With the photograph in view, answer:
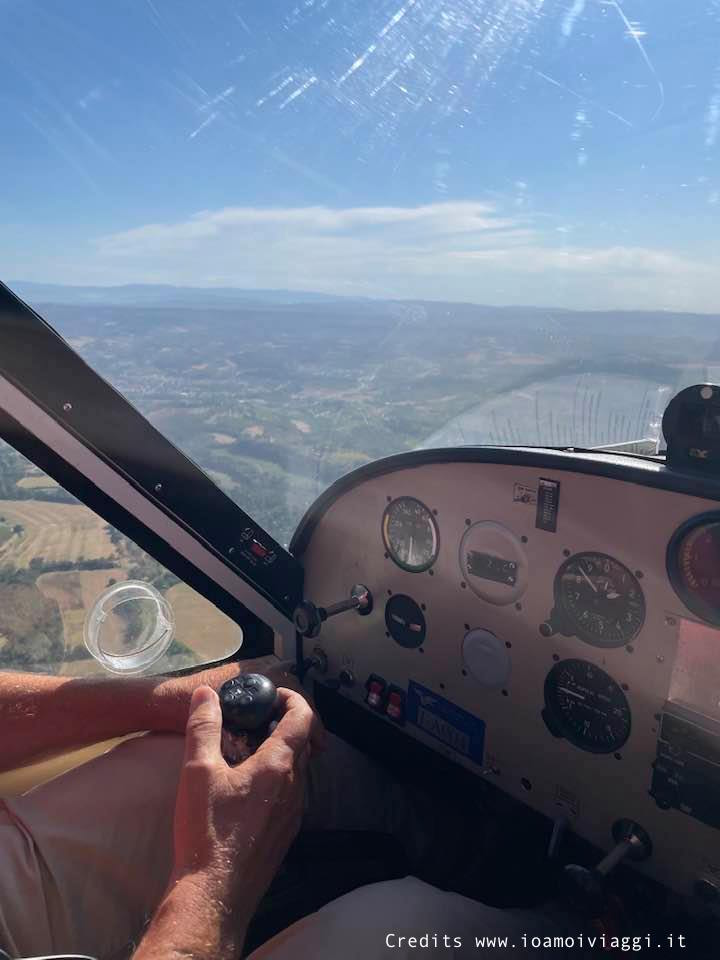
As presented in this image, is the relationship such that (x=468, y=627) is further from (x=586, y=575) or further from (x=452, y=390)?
(x=452, y=390)

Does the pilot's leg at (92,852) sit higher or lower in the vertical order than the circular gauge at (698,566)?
lower

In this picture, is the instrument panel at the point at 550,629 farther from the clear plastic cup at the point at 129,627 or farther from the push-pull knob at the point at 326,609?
the clear plastic cup at the point at 129,627

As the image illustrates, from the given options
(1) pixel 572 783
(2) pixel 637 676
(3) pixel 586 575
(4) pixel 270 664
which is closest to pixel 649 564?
(3) pixel 586 575

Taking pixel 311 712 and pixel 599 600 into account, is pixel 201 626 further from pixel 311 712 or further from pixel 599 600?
pixel 599 600

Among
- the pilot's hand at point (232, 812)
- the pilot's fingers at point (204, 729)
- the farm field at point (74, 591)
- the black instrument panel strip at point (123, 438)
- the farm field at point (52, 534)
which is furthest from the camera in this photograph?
the farm field at point (74, 591)

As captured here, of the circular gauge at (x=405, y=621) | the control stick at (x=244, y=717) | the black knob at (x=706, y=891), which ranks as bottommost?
the black knob at (x=706, y=891)

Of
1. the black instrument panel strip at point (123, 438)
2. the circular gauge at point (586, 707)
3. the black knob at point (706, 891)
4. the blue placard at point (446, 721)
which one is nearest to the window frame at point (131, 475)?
the black instrument panel strip at point (123, 438)

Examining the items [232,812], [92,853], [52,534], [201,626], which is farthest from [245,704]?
[201,626]
